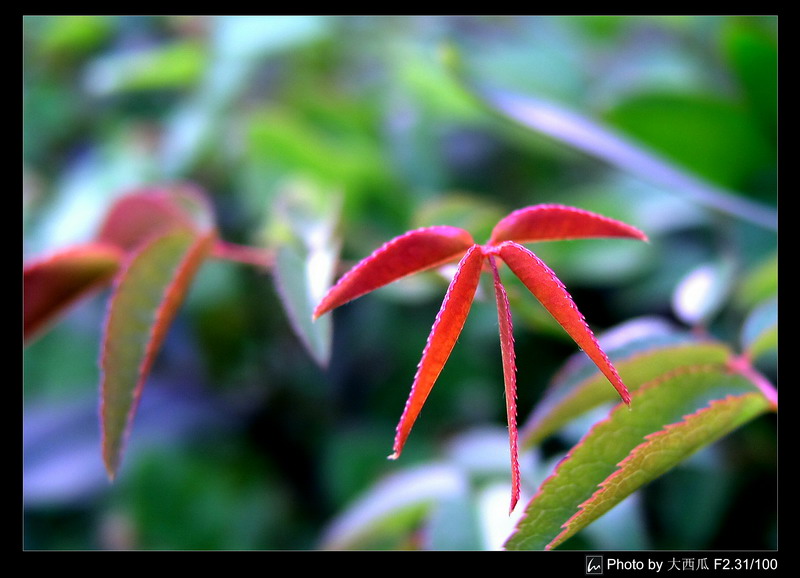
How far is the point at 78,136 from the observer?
3.41 feet

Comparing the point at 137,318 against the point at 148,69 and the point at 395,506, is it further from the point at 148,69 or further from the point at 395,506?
the point at 148,69

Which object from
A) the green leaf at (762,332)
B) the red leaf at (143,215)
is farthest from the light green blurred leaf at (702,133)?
the red leaf at (143,215)

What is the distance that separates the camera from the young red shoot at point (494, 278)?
0.28 metres

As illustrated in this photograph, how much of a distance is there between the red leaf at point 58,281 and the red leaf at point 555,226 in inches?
12.0

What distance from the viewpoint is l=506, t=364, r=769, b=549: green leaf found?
0.31 m

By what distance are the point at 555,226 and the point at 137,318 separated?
253 millimetres

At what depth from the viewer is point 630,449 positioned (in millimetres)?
348

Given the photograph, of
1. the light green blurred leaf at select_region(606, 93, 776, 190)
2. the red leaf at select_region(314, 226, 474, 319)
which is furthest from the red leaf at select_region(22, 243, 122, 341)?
the light green blurred leaf at select_region(606, 93, 776, 190)

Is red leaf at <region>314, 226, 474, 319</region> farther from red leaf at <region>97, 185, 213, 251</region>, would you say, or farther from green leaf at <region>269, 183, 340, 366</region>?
red leaf at <region>97, 185, 213, 251</region>

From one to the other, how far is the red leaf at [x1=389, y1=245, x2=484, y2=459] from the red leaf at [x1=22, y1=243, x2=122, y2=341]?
306 mm
